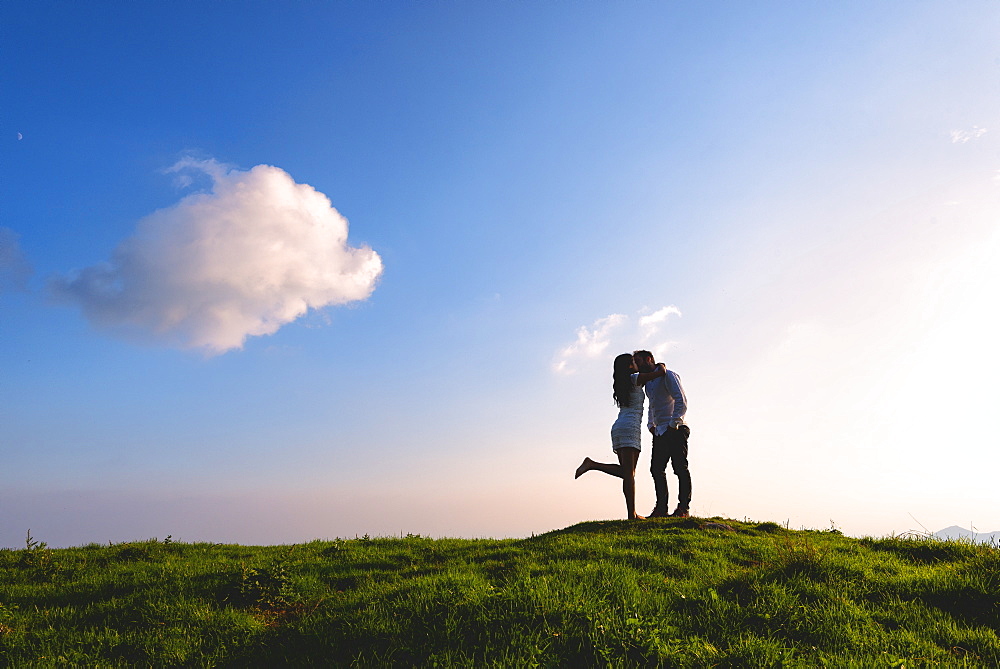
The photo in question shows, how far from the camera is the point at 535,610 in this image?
19.4 feet

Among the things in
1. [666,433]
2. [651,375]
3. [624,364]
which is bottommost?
[666,433]

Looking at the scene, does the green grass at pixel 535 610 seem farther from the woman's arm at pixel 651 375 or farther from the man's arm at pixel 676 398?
the woman's arm at pixel 651 375

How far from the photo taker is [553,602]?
19.8ft

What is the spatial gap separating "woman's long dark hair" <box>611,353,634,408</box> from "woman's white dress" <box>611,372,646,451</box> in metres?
0.09

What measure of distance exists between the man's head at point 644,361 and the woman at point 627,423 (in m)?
0.10

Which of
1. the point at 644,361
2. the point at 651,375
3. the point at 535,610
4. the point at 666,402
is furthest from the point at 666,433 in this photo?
the point at 535,610

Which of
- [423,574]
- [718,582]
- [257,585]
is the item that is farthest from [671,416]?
[257,585]

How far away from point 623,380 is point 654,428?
1.32m

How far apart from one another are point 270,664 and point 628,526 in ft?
25.4

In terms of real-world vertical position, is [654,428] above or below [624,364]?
below

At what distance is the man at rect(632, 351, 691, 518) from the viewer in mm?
12695

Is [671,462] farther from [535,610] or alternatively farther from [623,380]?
[535,610]

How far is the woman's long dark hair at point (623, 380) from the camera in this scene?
511 inches

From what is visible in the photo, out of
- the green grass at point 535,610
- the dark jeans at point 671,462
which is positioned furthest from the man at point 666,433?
the green grass at point 535,610
